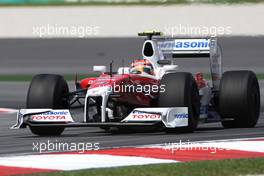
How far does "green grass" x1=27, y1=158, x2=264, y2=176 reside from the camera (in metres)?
9.73

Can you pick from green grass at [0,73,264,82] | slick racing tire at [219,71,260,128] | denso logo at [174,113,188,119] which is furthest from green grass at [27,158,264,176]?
green grass at [0,73,264,82]

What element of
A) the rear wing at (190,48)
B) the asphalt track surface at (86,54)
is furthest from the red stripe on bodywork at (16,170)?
the asphalt track surface at (86,54)

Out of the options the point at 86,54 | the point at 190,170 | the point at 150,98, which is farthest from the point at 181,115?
the point at 86,54

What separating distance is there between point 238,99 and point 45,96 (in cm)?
276

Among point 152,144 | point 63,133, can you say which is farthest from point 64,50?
point 152,144

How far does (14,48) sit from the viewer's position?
37500 mm

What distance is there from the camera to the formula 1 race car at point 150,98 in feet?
46.3

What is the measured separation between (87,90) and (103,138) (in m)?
0.78

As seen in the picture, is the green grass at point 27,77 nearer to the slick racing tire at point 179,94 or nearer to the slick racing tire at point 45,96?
the slick racing tire at point 45,96

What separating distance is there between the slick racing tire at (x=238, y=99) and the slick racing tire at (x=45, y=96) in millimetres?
2343

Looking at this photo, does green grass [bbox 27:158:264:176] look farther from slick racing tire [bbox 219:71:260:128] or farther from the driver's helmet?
the driver's helmet

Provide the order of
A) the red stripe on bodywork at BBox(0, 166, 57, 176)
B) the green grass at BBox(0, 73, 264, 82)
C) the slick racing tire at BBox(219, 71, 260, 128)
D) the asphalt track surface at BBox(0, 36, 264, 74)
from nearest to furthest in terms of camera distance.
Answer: the red stripe on bodywork at BBox(0, 166, 57, 176)
the slick racing tire at BBox(219, 71, 260, 128)
the green grass at BBox(0, 73, 264, 82)
the asphalt track surface at BBox(0, 36, 264, 74)

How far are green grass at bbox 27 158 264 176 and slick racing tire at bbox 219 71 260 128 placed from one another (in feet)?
15.7

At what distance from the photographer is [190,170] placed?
32.5ft
